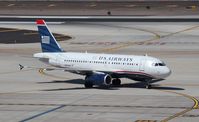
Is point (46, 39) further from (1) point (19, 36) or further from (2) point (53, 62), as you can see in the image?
(1) point (19, 36)

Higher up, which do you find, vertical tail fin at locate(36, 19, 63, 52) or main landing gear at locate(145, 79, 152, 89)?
vertical tail fin at locate(36, 19, 63, 52)

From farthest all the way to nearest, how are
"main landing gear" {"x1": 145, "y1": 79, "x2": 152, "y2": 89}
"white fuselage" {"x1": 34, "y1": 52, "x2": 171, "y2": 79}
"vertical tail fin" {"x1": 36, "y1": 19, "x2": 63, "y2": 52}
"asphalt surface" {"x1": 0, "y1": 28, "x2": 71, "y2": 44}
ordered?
1. "asphalt surface" {"x1": 0, "y1": 28, "x2": 71, "y2": 44}
2. "vertical tail fin" {"x1": 36, "y1": 19, "x2": 63, "y2": 52}
3. "main landing gear" {"x1": 145, "y1": 79, "x2": 152, "y2": 89}
4. "white fuselage" {"x1": 34, "y1": 52, "x2": 171, "y2": 79}

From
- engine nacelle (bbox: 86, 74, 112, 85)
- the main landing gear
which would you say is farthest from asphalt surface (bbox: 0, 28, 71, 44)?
the main landing gear

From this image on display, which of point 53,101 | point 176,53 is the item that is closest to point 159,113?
point 53,101

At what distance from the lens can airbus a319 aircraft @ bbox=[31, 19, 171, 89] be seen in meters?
75.6

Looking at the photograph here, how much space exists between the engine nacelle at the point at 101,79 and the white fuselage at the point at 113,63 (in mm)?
1538

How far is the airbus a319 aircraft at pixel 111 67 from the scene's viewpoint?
75.6m

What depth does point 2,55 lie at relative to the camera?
112m

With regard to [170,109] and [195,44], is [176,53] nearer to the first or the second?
[195,44]

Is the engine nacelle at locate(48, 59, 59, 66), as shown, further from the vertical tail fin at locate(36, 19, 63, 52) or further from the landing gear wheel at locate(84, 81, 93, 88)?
the landing gear wheel at locate(84, 81, 93, 88)

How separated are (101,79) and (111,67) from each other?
273 centimetres

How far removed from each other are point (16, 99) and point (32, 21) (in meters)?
100

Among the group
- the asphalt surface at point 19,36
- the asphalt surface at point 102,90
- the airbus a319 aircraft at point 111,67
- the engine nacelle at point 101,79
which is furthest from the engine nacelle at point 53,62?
the asphalt surface at point 19,36

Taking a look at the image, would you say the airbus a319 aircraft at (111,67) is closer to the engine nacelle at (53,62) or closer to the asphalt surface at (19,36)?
the engine nacelle at (53,62)
